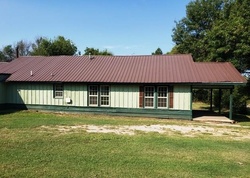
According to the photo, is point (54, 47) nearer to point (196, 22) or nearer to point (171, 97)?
point (196, 22)

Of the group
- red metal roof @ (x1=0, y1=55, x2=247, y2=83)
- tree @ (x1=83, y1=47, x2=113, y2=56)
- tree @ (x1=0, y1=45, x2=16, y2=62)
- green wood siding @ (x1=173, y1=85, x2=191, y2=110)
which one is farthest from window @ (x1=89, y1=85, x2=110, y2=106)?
tree @ (x1=0, y1=45, x2=16, y2=62)

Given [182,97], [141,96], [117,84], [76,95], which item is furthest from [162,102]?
[76,95]

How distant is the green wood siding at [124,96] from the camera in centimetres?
1869

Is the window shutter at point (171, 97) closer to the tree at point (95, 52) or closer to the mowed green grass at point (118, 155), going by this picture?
the mowed green grass at point (118, 155)

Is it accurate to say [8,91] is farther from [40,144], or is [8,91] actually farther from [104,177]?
[104,177]

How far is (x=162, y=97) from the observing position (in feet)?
59.9

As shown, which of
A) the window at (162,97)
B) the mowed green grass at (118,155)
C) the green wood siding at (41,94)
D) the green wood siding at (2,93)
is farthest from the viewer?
the green wood siding at (2,93)

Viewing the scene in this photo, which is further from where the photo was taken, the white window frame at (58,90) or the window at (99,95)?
the white window frame at (58,90)

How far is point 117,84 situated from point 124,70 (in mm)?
1713

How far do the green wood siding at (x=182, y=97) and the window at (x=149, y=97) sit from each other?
156 cm

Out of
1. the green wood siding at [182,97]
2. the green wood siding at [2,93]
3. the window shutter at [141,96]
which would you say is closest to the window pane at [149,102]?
the window shutter at [141,96]

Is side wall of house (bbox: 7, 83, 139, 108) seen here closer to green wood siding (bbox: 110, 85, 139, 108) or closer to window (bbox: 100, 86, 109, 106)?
green wood siding (bbox: 110, 85, 139, 108)

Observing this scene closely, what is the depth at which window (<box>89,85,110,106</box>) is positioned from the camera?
19328 mm

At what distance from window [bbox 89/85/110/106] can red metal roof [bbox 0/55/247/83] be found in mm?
675
